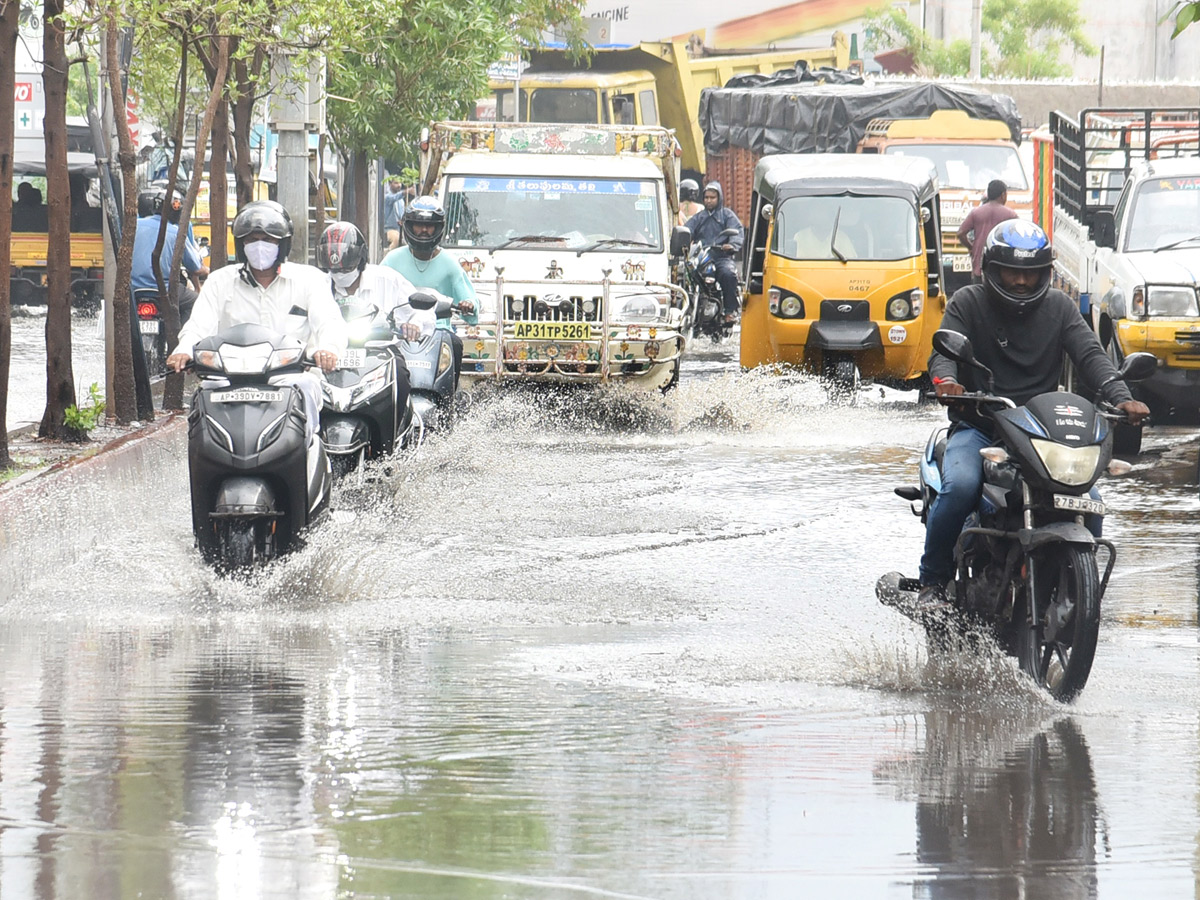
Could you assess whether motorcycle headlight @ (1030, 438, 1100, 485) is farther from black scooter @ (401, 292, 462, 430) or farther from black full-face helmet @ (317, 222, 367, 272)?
black full-face helmet @ (317, 222, 367, 272)

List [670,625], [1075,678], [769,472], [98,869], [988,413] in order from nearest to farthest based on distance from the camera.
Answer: [98,869] < [1075,678] < [988,413] < [670,625] < [769,472]

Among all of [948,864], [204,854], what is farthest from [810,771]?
[204,854]

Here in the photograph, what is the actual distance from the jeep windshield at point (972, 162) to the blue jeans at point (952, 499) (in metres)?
20.6

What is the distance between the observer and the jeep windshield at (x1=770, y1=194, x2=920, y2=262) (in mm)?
18266

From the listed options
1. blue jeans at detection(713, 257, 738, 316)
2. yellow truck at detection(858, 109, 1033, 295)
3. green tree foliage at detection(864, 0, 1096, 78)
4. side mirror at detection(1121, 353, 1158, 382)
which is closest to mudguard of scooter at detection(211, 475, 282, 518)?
side mirror at detection(1121, 353, 1158, 382)

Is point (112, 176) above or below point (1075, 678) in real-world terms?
above

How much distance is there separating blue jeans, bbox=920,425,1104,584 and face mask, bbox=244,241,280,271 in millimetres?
3197

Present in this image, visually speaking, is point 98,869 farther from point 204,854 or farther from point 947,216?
point 947,216

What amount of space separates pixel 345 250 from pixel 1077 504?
19.5ft

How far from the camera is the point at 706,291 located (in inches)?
997

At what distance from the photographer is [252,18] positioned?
51.6 feet

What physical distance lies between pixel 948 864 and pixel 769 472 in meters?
8.63

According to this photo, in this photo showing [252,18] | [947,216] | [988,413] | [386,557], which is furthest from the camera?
[947,216]

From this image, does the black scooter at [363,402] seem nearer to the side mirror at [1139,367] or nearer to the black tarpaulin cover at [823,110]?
the side mirror at [1139,367]
